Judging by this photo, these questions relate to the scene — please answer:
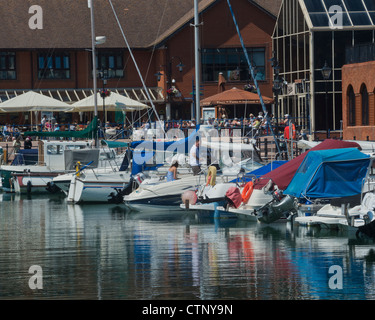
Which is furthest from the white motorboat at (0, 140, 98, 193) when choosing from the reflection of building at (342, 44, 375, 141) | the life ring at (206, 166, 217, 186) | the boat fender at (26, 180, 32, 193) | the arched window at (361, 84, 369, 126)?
the arched window at (361, 84, 369, 126)

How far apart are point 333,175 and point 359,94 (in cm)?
2082

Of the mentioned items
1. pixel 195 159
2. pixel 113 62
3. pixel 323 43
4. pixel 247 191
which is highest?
pixel 113 62

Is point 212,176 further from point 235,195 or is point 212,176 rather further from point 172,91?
point 172,91

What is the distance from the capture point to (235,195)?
Answer: 2894 centimetres

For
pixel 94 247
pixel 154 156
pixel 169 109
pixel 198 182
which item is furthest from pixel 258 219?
pixel 169 109

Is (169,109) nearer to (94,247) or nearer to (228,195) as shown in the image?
(228,195)

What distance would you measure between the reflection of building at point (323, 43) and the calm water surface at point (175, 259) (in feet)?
78.5

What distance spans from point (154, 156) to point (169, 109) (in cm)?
2843

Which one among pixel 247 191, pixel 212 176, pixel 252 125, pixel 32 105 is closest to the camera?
pixel 247 191

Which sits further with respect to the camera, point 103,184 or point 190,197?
point 103,184

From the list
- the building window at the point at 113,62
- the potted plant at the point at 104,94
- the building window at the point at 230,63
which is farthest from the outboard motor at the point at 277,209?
the building window at the point at 113,62

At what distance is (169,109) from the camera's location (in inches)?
2557

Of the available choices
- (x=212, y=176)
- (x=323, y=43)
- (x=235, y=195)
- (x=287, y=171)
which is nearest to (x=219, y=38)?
(x=323, y=43)

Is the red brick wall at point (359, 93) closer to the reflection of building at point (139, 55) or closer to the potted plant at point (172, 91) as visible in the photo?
the potted plant at point (172, 91)
